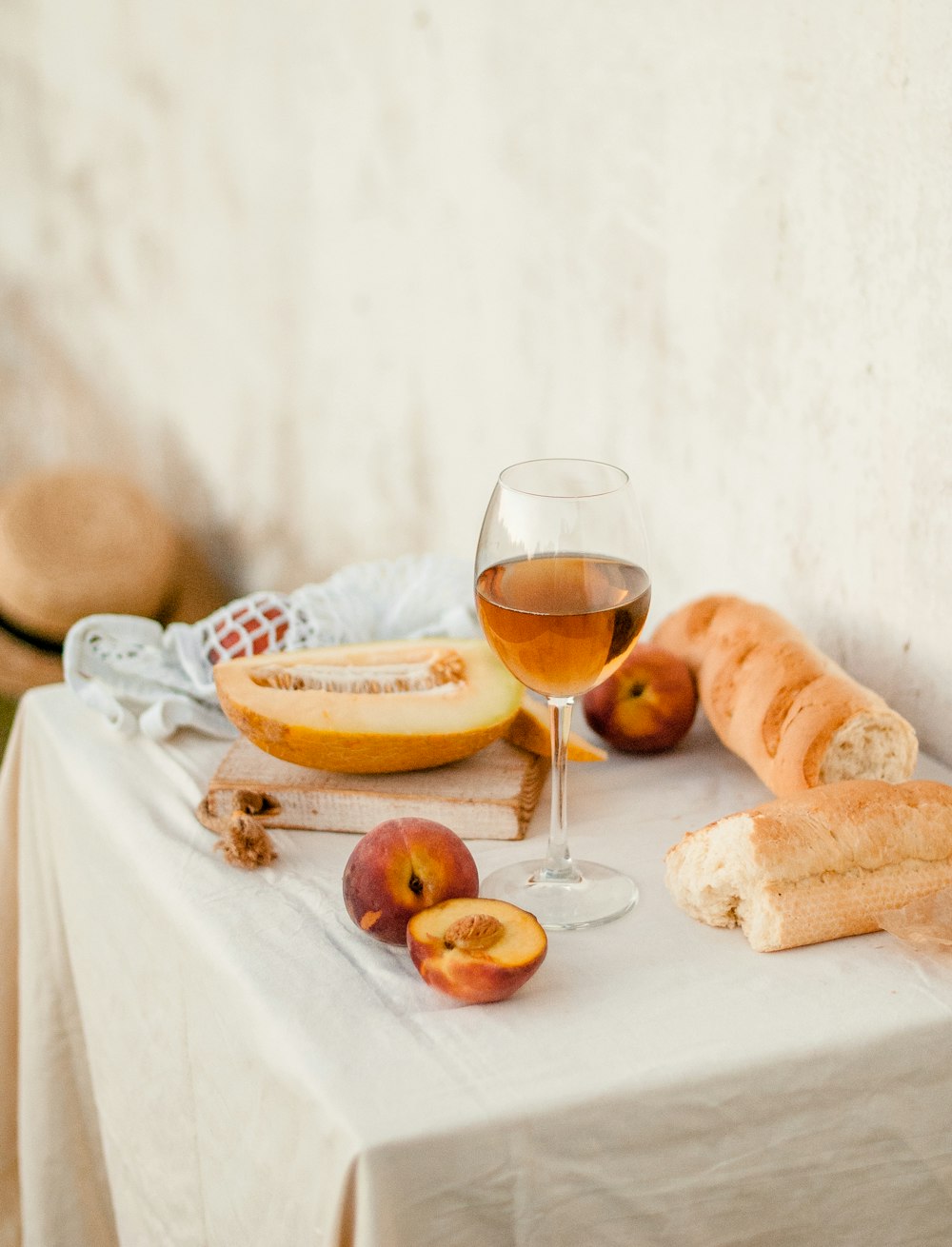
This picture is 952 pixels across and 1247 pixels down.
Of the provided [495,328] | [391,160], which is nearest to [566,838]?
[495,328]

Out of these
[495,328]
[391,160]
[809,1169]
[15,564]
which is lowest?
[15,564]

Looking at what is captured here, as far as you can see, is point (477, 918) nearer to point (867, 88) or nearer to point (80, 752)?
point (80, 752)

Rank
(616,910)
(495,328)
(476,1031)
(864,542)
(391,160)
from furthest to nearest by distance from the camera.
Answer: (391,160)
(495,328)
(864,542)
(616,910)
(476,1031)

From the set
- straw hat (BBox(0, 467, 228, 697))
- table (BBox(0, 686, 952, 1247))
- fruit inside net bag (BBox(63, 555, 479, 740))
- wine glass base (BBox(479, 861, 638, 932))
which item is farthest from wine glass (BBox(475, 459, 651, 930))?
straw hat (BBox(0, 467, 228, 697))

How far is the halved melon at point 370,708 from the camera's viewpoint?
3.20ft

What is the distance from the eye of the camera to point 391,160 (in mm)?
2160

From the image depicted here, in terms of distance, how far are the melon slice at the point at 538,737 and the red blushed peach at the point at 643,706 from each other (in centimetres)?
3

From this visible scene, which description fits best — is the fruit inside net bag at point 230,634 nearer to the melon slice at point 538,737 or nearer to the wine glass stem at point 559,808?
the melon slice at point 538,737

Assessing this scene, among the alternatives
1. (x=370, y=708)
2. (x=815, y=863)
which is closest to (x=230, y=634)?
(x=370, y=708)

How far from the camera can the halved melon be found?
38.4 inches

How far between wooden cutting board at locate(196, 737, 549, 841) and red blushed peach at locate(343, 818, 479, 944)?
147 mm

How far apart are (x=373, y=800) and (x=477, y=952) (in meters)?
0.26

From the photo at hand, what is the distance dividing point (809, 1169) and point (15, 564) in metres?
2.33

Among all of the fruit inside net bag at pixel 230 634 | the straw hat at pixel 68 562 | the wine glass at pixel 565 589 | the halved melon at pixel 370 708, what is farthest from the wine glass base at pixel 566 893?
the straw hat at pixel 68 562
